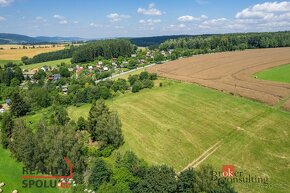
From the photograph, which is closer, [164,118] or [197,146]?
[197,146]

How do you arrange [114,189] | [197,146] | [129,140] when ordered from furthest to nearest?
[129,140] → [197,146] → [114,189]

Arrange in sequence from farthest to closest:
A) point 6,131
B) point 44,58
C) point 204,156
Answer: point 44,58, point 6,131, point 204,156

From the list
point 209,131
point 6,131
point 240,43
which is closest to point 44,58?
point 240,43

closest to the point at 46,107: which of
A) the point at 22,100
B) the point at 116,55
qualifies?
the point at 22,100

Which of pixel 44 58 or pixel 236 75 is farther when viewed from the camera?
pixel 44 58

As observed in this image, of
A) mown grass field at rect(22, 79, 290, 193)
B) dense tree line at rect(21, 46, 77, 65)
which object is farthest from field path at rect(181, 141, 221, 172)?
dense tree line at rect(21, 46, 77, 65)

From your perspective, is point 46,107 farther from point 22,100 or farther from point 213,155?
point 213,155

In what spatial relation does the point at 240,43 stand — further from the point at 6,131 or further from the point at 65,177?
the point at 65,177
